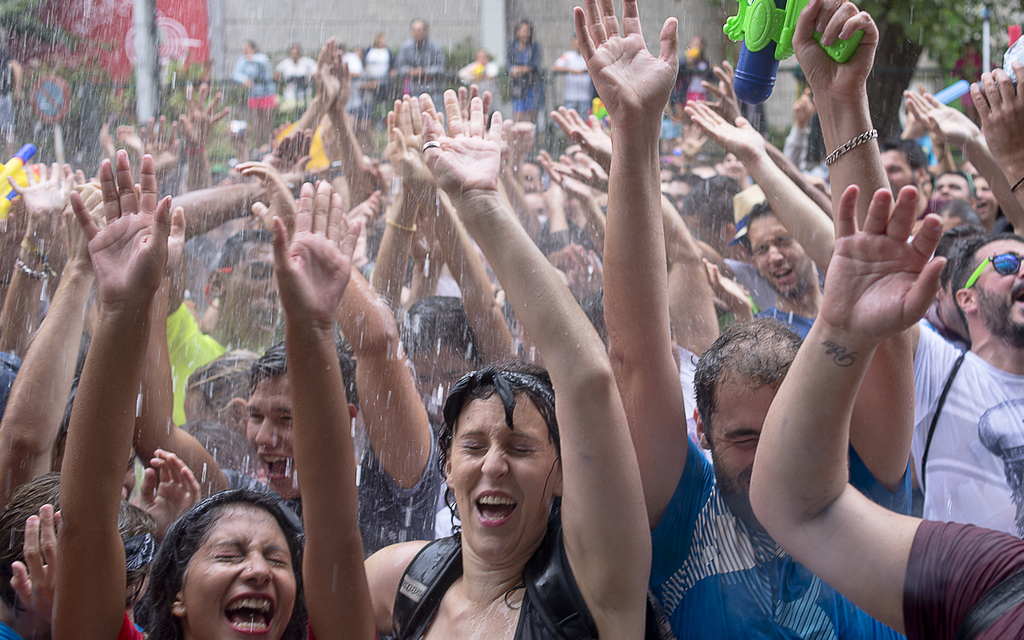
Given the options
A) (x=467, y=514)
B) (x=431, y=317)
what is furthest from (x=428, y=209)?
(x=467, y=514)

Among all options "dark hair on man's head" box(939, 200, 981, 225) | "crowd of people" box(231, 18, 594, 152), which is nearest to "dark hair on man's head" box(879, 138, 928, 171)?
"dark hair on man's head" box(939, 200, 981, 225)

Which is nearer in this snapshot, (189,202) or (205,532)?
(205,532)

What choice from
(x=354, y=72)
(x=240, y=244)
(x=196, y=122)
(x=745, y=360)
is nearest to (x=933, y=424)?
(x=745, y=360)

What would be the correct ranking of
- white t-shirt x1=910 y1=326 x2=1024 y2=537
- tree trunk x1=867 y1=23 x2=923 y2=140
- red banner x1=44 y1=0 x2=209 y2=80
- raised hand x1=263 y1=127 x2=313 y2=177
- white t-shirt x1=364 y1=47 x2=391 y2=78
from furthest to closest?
1. red banner x1=44 y1=0 x2=209 y2=80
2. white t-shirt x1=364 y1=47 x2=391 y2=78
3. tree trunk x1=867 y1=23 x2=923 y2=140
4. raised hand x1=263 y1=127 x2=313 y2=177
5. white t-shirt x1=910 y1=326 x2=1024 y2=537

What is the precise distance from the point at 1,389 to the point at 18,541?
46.5 inches

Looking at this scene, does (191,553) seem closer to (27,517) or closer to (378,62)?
(27,517)

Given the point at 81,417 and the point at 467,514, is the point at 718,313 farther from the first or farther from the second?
the point at 81,417

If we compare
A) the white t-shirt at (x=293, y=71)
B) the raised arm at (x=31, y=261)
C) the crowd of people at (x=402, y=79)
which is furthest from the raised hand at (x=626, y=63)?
the white t-shirt at (x=293, y=71)

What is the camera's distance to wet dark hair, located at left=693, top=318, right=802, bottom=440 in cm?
207

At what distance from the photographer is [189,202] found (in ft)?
12.0

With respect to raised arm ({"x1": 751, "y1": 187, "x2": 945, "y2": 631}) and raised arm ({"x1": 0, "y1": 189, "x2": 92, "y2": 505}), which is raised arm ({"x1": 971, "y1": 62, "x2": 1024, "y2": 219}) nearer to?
raised arm ({"x1": 751, "y1": 187, "x2": 945, "y2": 631})

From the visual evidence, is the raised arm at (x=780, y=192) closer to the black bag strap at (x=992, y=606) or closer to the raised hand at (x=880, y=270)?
the raised hand at (x=880, y=270)

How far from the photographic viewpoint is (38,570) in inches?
77.9

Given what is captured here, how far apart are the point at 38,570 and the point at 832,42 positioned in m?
2.23
